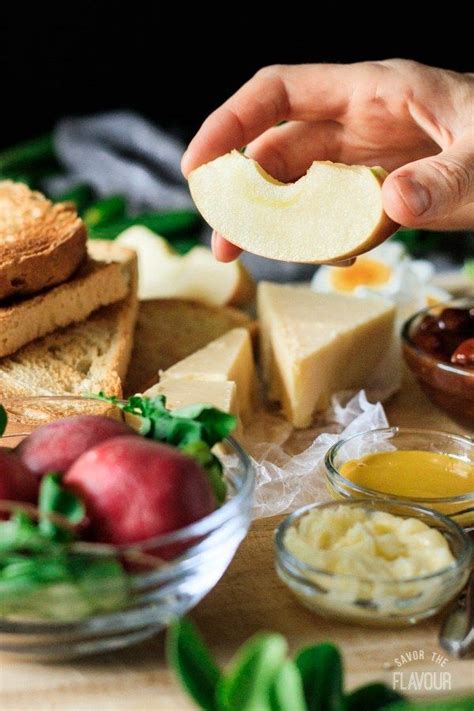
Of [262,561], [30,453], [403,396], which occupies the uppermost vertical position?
[30,453]

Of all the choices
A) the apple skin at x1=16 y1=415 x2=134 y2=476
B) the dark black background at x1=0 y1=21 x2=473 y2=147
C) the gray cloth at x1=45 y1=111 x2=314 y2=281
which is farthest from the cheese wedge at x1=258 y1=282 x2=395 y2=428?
the dark black background at x1=0 y1=21 x2=473 y2=147

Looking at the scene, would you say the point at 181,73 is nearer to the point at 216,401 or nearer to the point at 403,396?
the point at 403,396

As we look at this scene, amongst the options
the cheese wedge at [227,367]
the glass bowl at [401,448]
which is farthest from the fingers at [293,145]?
the glass bowl at [401,448]

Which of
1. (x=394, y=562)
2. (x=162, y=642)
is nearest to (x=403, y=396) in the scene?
(x=394, y=562)

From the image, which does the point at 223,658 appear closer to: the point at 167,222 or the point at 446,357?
the point at 446,357

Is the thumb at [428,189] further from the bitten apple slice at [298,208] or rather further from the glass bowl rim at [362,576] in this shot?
the glass bowl rim at [362,576]

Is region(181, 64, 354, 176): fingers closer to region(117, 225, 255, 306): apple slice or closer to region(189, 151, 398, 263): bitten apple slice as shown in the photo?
region(189, 151, 398, 263): bitten apple slice

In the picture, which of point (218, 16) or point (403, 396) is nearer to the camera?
point (403, 396)
